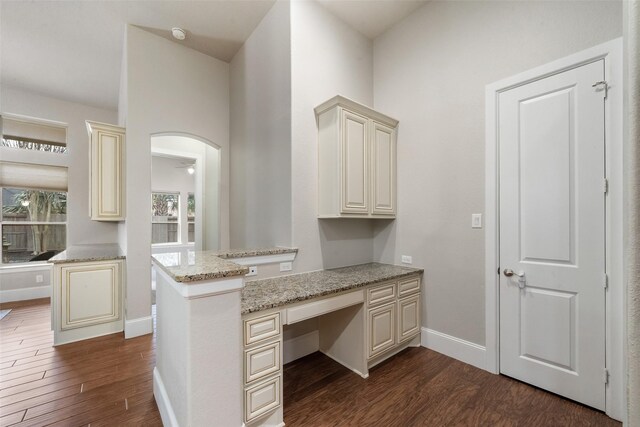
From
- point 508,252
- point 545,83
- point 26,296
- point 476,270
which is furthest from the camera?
point 26,296

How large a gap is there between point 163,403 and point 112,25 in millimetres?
3843

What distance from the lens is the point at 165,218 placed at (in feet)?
22.0

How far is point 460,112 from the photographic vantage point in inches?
98.7

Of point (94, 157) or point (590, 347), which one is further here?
point (94, 157)

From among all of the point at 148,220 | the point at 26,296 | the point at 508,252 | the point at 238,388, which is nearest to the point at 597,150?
the point at 508,252

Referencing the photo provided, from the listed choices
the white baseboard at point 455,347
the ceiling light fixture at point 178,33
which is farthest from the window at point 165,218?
the white baseboard at point 455,347

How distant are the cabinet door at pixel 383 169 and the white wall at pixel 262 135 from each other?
0.89 meters

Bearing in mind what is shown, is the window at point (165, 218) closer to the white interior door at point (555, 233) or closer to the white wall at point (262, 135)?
the white wall at point (262, 135)

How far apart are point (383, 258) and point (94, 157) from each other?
3.60 m

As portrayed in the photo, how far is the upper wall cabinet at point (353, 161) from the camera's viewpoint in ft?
8.02

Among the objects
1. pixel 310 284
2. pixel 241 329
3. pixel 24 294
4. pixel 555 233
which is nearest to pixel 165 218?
pixel 24 294

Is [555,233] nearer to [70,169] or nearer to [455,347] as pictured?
[455,347]

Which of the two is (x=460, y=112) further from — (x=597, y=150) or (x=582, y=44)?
(x=597, y=150)

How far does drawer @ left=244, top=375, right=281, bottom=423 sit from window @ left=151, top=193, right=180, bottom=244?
6.11m
